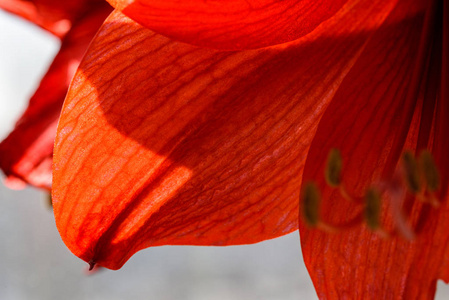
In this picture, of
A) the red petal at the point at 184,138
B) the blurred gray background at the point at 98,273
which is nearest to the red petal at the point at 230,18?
the red petal at the point at 184,138

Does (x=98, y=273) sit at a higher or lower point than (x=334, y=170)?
lower

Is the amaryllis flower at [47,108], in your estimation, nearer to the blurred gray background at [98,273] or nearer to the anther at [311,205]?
the anther at [311,205]

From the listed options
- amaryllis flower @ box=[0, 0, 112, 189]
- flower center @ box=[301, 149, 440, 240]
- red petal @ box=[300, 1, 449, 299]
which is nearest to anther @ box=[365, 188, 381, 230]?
flower center @ box=[301, 149, 440, 240]

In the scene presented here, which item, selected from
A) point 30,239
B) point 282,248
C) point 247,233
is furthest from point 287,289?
point 247,233

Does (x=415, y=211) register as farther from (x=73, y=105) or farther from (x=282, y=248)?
(x=282, y=248)

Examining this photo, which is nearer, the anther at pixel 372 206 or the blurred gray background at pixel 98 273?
the anther at pixel 372 206

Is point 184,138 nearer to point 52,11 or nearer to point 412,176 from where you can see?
point 412,176

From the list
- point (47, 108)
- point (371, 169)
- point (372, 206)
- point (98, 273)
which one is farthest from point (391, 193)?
point (98, 273)
